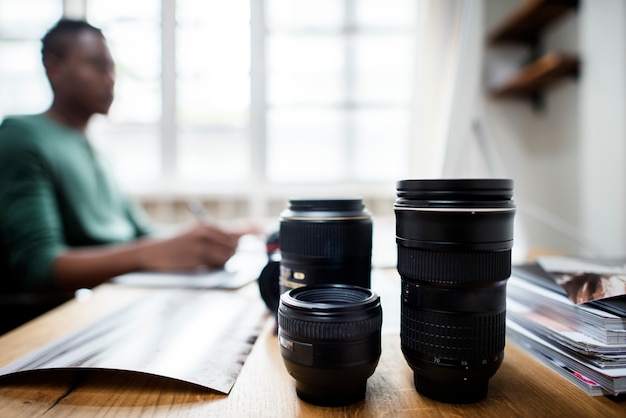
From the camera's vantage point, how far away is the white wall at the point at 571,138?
1.36 meters

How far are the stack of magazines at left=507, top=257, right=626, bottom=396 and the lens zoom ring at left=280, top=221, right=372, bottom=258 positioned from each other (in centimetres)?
20

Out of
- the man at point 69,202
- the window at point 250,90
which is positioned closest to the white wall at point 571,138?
the window at point 250,90

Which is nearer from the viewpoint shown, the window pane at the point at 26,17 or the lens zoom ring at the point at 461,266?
the lens zoom ring at the point at 461,266

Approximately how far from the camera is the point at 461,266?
34 cm

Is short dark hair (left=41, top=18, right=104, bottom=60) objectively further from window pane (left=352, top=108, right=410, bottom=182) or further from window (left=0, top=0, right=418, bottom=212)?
window pane (left=352, top=108, right=410, bottom=182)

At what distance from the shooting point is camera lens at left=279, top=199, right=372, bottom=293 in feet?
1.44

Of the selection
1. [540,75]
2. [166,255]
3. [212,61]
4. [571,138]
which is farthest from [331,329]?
[212,61]

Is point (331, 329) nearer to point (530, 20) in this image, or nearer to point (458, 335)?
point (458, 335)

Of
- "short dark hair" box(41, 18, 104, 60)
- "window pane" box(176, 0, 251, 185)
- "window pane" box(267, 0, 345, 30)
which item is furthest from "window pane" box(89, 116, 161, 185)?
"short dark hair" box(41, 18, 104, 60)

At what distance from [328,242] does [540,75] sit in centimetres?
165

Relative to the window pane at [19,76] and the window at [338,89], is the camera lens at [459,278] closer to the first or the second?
the window at [338,89]

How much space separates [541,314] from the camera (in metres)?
0.47

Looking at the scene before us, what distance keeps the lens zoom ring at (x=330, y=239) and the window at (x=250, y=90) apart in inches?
72.9

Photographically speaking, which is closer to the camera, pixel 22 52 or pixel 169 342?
pixel 169 342
